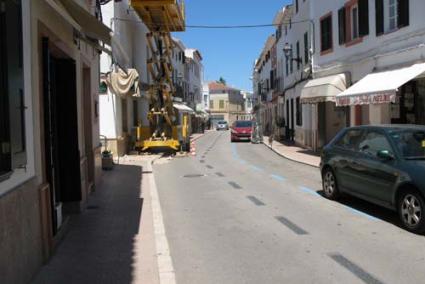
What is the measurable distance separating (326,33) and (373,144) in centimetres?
1485

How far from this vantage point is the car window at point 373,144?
8781 mm

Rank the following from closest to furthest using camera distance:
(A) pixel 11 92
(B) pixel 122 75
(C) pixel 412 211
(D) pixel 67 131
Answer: (A) pixel 11 92 → (C) pixel 412 211 → (D) pixel 67 131 → (B) pixel 122 75

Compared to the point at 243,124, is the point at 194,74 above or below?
above

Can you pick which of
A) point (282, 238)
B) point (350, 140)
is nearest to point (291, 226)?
point (282, 238)

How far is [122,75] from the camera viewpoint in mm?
22000

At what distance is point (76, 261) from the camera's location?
6320 mm

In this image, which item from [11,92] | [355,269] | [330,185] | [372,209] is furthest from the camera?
[330,185]

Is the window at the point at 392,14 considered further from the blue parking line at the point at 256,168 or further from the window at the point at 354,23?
the blue parking line at the point at 256,168

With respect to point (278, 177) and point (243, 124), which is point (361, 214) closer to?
point (278, 177)

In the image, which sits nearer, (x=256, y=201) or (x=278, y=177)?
(x=256, y=201)

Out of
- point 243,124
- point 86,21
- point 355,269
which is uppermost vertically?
point 86,21

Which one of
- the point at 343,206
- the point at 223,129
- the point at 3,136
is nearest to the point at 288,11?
the point at 343,206

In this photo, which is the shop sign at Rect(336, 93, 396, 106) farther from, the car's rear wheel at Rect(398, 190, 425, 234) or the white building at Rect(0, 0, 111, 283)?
the white building at Rect(0, 0, 111, 283)

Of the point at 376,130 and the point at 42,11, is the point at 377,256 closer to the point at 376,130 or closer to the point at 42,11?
the point at 376,130
